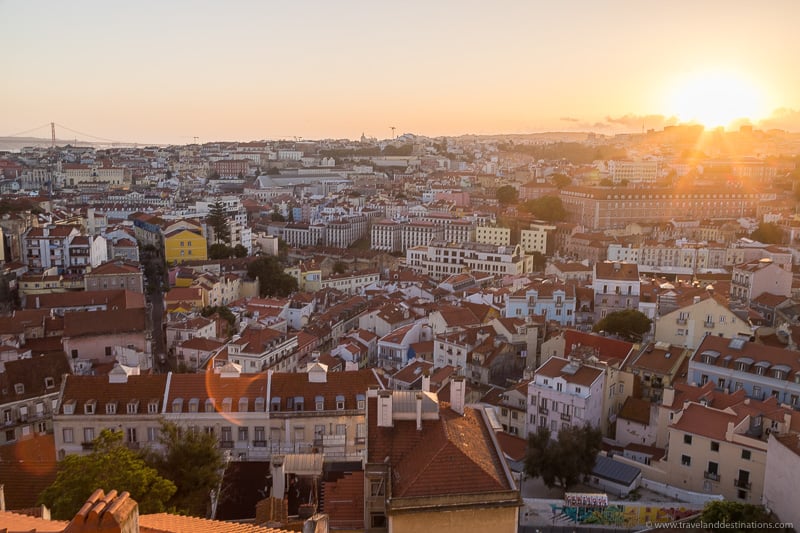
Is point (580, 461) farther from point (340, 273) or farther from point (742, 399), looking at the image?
point (340, 273)

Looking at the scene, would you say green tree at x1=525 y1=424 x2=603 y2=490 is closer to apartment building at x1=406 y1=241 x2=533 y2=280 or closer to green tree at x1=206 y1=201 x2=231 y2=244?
apartment building at x1=406 y1=241 x2=533 y2=280

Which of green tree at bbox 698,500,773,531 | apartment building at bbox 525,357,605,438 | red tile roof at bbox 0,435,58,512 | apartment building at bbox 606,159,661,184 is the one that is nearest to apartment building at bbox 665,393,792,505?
green tree at bbox 698,500,773,531

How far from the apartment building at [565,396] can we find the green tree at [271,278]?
71.9 ft

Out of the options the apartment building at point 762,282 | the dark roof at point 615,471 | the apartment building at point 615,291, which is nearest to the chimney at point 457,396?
the dark roof at point 615,471

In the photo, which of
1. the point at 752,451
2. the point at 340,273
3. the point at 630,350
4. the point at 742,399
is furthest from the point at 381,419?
the point at 340,273

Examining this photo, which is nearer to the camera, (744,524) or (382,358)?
(744,524)

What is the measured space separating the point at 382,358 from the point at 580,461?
12.3 meters

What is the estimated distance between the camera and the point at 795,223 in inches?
2037

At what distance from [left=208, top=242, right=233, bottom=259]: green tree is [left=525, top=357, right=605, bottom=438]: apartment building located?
1195 inches

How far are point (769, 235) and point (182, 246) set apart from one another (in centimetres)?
3972

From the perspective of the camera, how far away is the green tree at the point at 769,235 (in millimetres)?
49875

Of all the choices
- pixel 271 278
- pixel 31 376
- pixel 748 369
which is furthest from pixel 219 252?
pixel 748 369

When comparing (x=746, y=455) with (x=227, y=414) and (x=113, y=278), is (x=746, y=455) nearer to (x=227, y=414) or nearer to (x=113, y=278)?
(x=227, y=414)

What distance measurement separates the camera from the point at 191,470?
1005 cm
